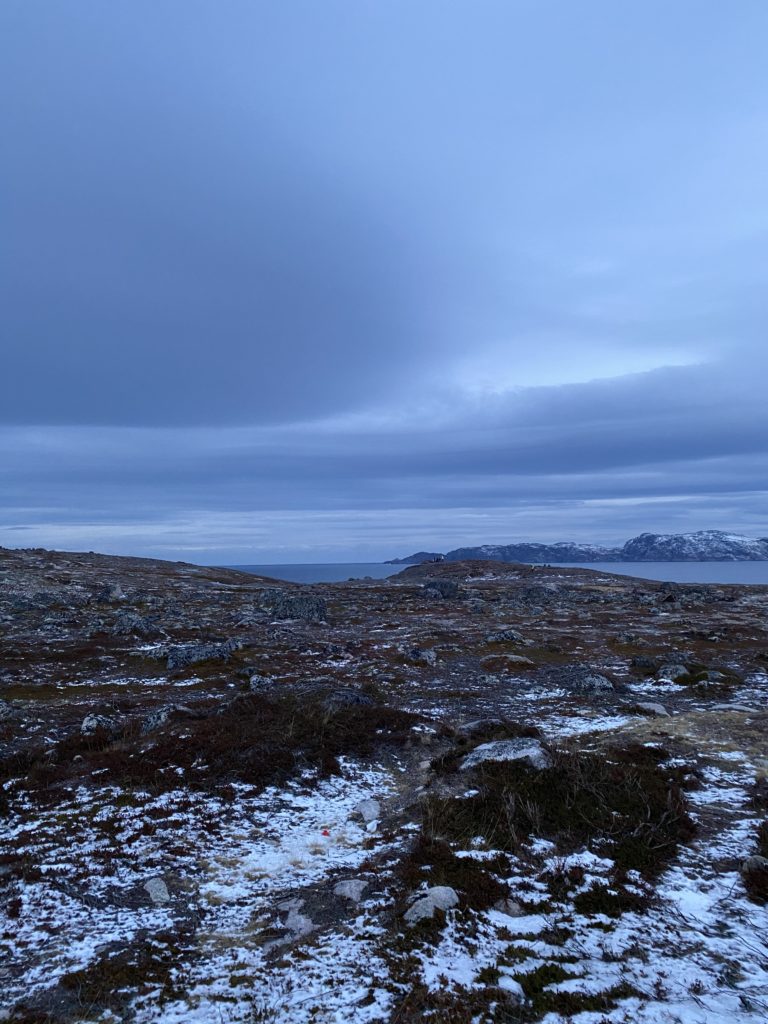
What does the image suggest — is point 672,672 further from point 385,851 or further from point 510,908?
point 510,908

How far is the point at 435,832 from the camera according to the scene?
39.0 ft

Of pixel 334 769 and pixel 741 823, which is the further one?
pixel 334 769

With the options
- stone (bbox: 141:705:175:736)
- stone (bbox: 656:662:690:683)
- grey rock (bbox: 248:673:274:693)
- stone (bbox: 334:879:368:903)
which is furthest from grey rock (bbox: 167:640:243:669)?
stone (bbox: 656:662:690:683)

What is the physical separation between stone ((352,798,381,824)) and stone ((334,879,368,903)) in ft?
10.1

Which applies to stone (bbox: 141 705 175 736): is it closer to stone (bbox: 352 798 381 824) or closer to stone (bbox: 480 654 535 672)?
stone (bbox: 352 798 381 824)

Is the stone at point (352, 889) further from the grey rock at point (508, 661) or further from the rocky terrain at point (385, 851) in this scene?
the grey rock at point (508, 661)

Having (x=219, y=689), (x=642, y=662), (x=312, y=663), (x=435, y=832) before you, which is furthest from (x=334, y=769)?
(x=642, y=662)

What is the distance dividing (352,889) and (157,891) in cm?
372

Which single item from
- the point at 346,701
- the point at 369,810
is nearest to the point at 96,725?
the point at 346,701

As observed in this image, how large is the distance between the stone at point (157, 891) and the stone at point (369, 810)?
4.95m

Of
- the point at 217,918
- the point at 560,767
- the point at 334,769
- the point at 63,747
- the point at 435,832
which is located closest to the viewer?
the point at 217,918

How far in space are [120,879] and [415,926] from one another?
19.9ft

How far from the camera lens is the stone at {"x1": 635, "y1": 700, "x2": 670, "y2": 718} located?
845 inches

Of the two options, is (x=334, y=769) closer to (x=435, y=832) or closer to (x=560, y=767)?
(x=435, y=832)
